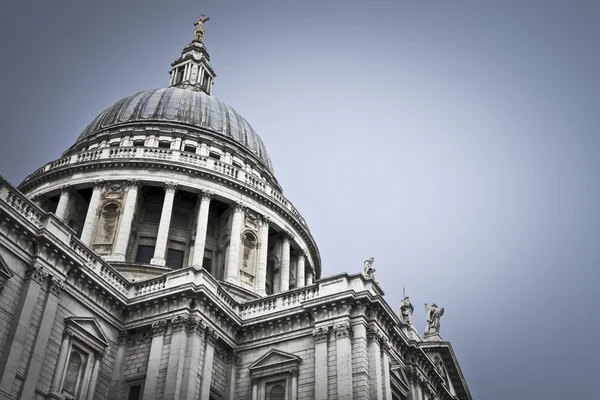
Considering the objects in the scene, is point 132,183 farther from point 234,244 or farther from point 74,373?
point 74,373

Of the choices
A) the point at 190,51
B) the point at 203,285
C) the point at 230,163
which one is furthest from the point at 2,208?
the point at 190,51

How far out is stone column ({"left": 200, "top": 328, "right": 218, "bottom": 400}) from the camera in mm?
30109

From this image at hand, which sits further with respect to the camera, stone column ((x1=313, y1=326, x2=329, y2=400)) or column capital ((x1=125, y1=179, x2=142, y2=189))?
column capital ((x1=125, y1=179, x2=142, y2=189))

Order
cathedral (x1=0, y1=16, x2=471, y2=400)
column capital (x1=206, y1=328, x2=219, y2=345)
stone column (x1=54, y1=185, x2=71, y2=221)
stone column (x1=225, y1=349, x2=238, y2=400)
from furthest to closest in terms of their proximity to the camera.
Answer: stone column (x1=54, y1=185, x2=71, y2=221), stone column (x1=225, y1=349, x2=238, y2=400), column capital (x1=206, y1=328, x2=219, y2=345), cathedral (x1=0, y1=16, x2=471, y2=400)

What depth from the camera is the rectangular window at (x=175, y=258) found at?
45906 millimetres

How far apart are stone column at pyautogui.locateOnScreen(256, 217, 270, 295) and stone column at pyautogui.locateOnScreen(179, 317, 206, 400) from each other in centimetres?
1400

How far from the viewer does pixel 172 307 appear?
1256 inches

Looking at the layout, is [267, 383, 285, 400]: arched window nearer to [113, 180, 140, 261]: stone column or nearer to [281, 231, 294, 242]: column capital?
[113, 180, 140, 261]: stone column

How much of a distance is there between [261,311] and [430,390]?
34.2ft

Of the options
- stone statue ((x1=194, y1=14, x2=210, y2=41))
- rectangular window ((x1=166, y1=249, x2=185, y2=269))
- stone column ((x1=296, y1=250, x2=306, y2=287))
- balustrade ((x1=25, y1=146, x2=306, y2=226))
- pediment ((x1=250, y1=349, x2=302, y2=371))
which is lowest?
pediment ((x1=250, y1=349, x2=302, y2=371))

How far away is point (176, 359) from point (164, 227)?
1631cm

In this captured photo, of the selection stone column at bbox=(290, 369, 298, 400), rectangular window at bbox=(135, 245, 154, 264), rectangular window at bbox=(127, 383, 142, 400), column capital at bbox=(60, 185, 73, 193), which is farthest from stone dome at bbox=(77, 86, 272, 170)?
stone column at bbox=(290, 369, 298, 400)

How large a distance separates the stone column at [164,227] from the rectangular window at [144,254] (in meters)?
1.55

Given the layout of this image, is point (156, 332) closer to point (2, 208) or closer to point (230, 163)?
point (2, 208)
